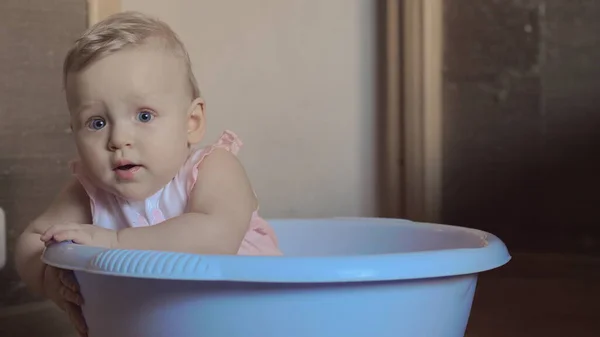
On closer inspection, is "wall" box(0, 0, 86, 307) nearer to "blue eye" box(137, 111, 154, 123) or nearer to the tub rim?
"blue eye" box(137, 111, 154, 123)

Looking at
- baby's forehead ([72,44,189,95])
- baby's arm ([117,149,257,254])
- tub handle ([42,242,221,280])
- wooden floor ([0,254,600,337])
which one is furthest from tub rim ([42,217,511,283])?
wooden floor ([0,254,600,337])

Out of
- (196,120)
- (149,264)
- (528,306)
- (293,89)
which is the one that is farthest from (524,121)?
(149,264)

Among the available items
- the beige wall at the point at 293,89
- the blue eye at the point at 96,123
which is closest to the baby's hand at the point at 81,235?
the blue eye at the point at 96,123

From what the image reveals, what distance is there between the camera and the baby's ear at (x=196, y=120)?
0.90 metres

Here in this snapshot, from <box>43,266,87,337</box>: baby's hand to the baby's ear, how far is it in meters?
0.21

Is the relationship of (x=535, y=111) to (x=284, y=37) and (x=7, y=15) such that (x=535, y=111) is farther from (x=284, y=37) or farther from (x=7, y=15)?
(x=7, y=15)

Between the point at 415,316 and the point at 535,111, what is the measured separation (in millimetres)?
797

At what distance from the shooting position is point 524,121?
4.60 ft

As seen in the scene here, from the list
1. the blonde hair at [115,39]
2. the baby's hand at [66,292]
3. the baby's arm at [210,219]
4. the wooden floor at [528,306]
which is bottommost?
the wooden floor at [528,306]

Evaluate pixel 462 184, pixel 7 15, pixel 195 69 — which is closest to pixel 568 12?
pixel 462 184

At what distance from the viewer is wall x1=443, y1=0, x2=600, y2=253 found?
1.36 m

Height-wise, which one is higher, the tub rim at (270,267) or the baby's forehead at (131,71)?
the baby's forehead at (131,71)

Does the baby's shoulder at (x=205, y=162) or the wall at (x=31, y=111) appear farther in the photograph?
the wall at (x=31, y=111)

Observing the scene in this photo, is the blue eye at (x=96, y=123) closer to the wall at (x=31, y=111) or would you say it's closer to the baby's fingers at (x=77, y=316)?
the baby's fingers at (x=77, y=316)
